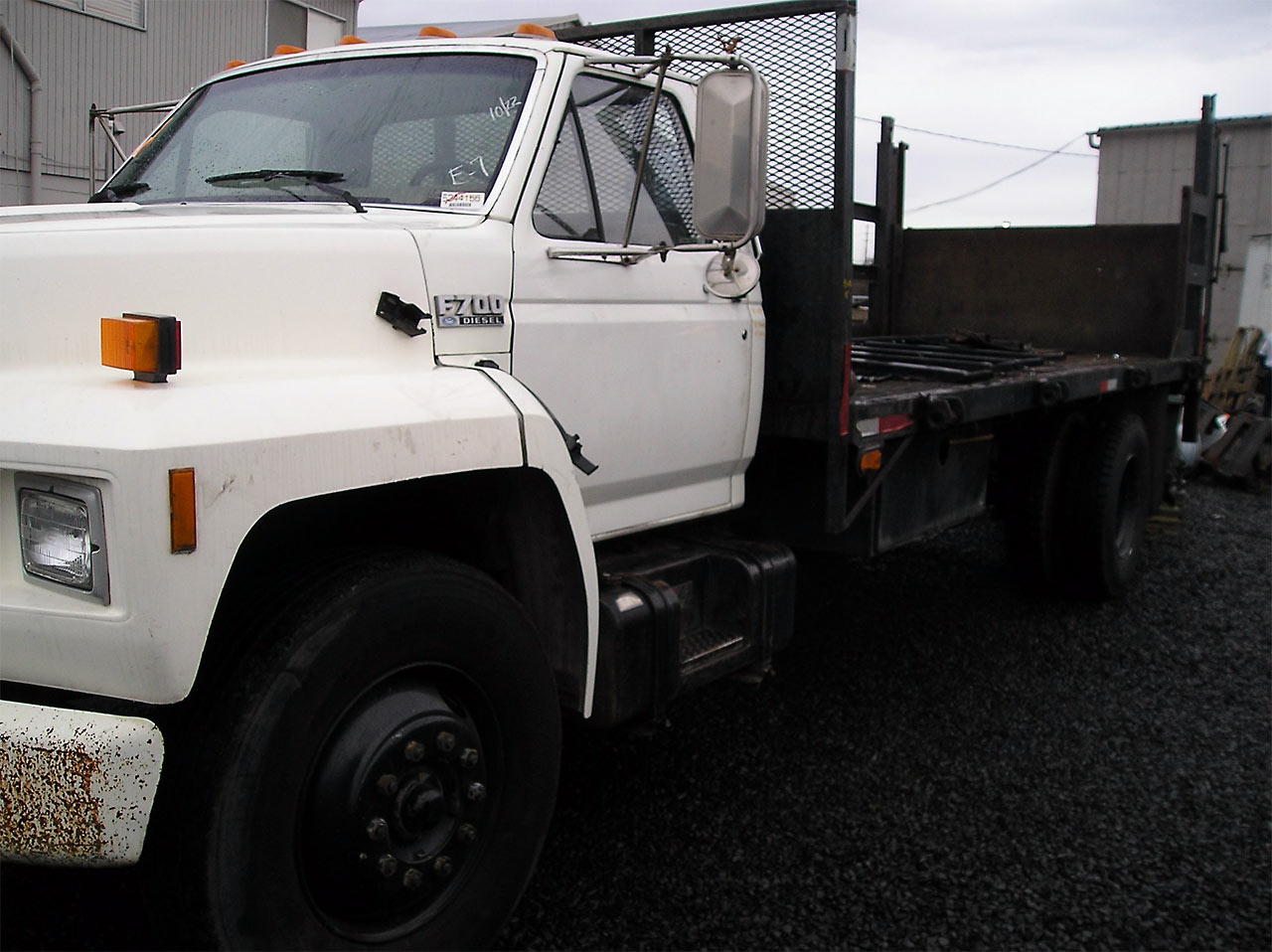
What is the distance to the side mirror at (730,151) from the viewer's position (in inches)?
117

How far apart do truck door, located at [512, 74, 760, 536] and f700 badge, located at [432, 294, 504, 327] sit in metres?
0.08

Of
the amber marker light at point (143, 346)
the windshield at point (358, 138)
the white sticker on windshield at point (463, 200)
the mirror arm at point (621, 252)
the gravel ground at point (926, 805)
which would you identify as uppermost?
the windshield at point (358, 138)

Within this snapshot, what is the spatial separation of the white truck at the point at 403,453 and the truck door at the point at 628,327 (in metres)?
0.01

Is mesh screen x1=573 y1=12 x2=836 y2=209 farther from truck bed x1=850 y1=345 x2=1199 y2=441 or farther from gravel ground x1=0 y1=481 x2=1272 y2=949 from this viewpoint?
gravel ground x1=0 y1=481 x2=1272 y2=949

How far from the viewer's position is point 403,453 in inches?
99.0

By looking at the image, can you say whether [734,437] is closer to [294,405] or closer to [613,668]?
[613,668]

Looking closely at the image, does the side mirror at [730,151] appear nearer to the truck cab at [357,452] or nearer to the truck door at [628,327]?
the truck cab at [357,452]

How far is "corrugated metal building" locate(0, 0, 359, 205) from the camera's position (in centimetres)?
1209

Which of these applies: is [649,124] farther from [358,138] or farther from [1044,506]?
[1044,506]

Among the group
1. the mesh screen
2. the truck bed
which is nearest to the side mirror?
the mesh screen

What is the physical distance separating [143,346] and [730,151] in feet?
4.74

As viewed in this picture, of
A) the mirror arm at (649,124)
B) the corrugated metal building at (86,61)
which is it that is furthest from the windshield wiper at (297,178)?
the corrugated metal building at (86,61)

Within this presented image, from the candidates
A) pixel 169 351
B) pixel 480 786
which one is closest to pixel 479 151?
pixel 169 351

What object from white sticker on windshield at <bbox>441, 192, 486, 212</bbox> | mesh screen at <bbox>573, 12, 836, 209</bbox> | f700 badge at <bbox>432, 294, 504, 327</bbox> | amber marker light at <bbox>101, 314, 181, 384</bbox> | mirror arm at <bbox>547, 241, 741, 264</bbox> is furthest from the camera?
mesh screen at <bbox>573, 12, 836, 209</bbox>
